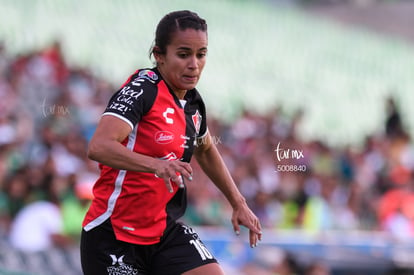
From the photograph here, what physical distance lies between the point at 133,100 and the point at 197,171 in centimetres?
573

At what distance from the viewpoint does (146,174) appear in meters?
4.06

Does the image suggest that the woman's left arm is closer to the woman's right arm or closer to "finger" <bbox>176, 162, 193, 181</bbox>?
the woman's right arm

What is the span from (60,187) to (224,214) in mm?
2179

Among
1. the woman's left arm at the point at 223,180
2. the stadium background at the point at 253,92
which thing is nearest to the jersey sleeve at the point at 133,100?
the woman's left arm at the point at 223,180

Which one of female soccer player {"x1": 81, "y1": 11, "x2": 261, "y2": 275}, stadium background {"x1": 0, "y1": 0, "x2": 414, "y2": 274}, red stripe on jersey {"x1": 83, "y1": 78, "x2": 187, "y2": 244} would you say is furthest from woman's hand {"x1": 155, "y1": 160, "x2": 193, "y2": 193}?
stadium background {"x1": 0, "y1": 0, "x2": 414, "y2": 274}

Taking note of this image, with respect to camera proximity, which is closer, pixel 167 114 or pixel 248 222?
pixel 167 114

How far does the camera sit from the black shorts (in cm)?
412

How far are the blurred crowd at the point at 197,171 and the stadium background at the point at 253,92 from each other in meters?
0.04

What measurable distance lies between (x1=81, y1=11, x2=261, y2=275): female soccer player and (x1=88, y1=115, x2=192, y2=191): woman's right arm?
0.11 m

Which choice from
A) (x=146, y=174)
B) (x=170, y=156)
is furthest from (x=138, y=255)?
(x=170, y=156)

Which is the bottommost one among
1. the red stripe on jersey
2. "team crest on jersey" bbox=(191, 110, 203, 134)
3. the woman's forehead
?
the red stripe on jersey

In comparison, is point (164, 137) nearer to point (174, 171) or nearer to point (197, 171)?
point (174, 171)

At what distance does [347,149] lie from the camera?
13.5 m

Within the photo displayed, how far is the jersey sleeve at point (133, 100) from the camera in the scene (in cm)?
384
